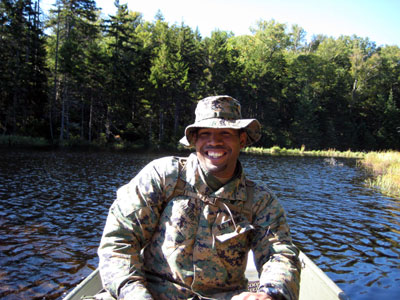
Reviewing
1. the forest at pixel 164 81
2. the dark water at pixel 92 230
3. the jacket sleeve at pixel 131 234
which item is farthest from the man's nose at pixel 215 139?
the forest at pixel 164 81

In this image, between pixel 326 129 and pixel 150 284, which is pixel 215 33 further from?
pixel 150 284

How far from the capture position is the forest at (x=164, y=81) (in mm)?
33219

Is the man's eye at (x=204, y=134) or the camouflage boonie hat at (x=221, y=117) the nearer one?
the camouflage boonie hat at (x=221, y=117)

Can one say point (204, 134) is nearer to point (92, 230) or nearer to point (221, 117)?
point (221, 117)

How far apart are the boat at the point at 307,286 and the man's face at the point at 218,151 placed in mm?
1585

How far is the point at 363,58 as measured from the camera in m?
62.3

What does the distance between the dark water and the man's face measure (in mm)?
3840

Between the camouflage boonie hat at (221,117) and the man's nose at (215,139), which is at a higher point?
the camouflage boonie hat at (221,117)

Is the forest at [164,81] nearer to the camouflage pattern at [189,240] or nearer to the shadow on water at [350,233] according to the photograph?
the shadow on water at [350,233]

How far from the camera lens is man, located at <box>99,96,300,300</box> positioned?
2189 millimetres

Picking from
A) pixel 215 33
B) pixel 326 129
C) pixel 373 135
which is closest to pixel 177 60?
pixel 215 33

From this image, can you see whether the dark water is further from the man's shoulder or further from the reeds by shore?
the man's shoulder

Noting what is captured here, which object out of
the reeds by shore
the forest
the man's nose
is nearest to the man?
the man's nose

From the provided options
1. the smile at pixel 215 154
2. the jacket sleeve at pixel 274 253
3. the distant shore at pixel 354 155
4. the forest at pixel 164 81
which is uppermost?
the forest at pixel 164 81
